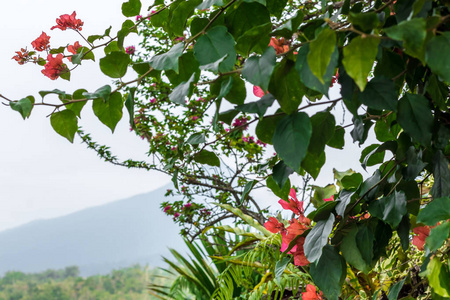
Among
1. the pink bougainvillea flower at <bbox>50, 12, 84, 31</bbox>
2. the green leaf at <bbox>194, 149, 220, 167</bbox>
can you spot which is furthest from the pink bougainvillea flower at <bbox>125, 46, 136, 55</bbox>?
the green leaf at <bbox>194, 149, 220, 167</bbox>

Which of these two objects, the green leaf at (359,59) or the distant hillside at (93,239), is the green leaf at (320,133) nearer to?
the green leaf at (359,59)

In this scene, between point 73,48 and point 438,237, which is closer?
point 438,237

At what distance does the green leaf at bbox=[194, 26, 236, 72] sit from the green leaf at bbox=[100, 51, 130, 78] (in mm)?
107

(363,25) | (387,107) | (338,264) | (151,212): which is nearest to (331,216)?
(338,264)

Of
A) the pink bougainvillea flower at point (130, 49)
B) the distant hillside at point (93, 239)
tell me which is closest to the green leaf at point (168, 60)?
the pink bougainvillea flower at point (130, 49)

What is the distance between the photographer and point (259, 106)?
16.2 inches

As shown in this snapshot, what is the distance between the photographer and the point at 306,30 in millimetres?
473

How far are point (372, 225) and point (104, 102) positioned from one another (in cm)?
32

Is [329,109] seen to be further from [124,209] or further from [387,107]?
[124,209]

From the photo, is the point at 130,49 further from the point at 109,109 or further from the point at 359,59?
the point at 359,59

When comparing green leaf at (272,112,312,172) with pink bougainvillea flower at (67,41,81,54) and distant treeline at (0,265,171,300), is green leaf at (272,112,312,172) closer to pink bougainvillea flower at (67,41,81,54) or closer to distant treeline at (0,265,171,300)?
pink bougainvillea flower at (67,41,81,54)

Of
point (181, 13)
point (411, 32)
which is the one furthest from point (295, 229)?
point (411, 32)

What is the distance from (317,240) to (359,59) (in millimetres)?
239

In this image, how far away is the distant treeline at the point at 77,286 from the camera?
20.2 feet
